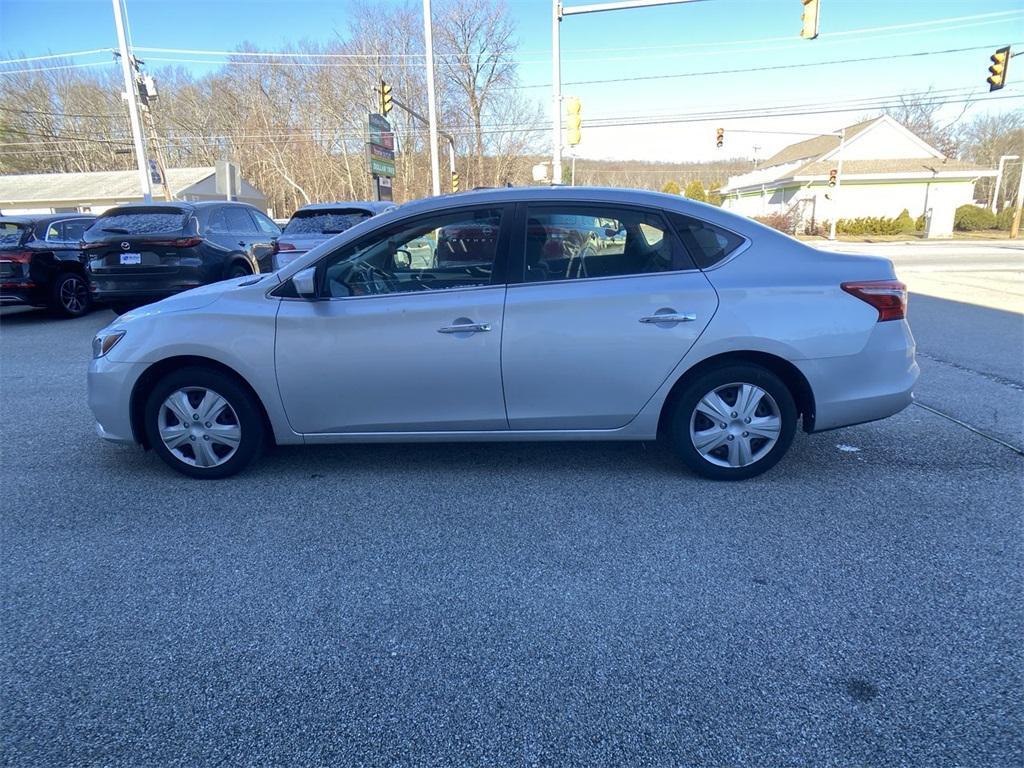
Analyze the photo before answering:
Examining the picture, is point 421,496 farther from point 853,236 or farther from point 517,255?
point 853,236

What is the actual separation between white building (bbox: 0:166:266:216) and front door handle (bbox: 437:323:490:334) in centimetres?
4197

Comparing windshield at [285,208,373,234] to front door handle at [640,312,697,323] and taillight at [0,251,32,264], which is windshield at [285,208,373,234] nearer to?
taillight at [0,251,32,264]

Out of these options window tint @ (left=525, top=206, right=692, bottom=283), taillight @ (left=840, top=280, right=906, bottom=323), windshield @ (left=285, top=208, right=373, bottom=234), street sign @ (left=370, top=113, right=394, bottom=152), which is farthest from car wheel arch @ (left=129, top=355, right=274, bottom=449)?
street sign @ (left=370, top=113, right=394, bottom=152)

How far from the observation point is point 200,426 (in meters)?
3.87

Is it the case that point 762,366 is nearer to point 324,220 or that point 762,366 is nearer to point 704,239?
point 704,239

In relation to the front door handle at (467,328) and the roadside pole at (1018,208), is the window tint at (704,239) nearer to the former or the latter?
the front door handle at (467,328)

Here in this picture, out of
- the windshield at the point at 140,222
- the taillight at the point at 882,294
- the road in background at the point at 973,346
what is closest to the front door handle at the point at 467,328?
the taillight at the point at 882,294

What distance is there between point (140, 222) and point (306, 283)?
6.95 m

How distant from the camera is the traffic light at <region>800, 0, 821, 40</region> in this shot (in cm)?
1316

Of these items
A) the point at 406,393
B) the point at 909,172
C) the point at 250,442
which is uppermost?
the point at 909,172

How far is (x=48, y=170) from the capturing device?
56.4 meters

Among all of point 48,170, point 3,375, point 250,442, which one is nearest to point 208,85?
point 48,170

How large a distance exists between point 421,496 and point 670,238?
2.12 m

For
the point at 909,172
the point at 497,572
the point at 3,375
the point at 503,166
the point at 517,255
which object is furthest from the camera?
the point at 503,166
